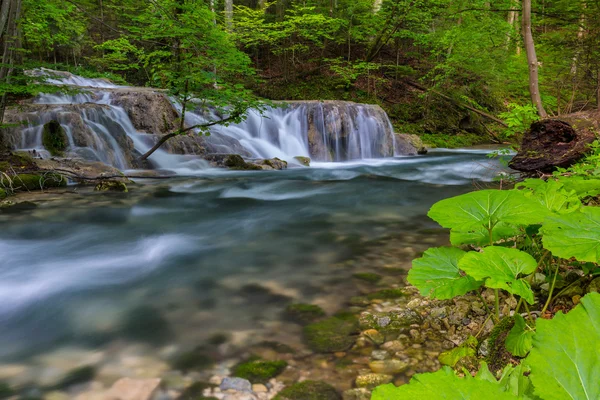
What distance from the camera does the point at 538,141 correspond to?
15.9 ft

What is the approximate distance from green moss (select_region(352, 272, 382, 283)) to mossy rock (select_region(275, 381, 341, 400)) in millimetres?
1197

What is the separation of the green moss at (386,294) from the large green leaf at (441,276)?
0.73 metres

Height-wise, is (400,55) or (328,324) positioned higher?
(400,55)

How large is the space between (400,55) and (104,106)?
50.2ft

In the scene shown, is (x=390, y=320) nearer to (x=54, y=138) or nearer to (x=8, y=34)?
(x=8, y=34)

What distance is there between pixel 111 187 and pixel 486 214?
20.1ft

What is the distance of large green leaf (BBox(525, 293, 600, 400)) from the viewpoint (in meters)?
0.65

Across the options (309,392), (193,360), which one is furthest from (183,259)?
(309,392)

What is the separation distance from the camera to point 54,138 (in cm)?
776

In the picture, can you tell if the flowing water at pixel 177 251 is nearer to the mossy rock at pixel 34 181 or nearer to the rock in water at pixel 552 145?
the mossy rock at pixel 34 181

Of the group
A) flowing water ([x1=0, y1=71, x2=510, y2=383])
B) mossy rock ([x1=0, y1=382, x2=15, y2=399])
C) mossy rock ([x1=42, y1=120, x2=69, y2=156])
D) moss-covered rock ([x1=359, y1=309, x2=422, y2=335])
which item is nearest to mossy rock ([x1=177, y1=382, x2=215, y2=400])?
flowing water ([x1=0, y1=71, x2=510, y2=383])

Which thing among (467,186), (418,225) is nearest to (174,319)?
(418,225)

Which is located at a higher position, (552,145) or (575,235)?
(552,145)

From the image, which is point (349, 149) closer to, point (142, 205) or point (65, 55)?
point (142, 205)
